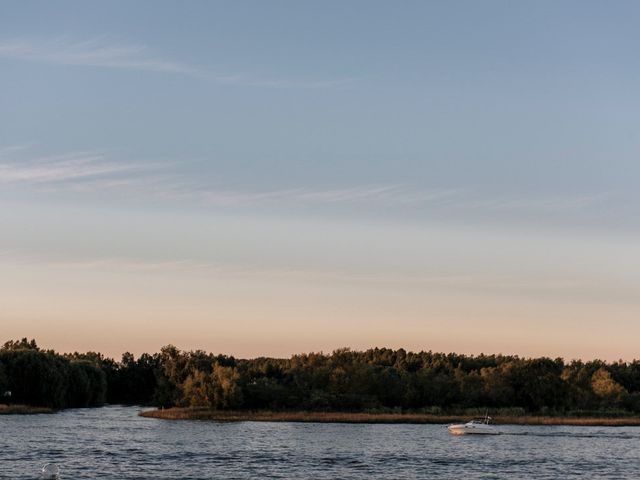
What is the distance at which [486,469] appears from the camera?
90688 mm

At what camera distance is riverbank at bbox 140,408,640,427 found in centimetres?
15950

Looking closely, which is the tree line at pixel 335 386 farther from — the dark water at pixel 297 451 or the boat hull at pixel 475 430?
the boat hull at pixel 475 430

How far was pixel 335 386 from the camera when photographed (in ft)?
602

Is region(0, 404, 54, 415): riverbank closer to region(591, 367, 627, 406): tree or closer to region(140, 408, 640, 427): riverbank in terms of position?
region(140, 408, 640, 427): riverbank

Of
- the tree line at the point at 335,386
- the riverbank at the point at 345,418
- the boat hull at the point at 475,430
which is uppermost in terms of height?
the tree line at the point at 335,386

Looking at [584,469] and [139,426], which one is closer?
[584,469]

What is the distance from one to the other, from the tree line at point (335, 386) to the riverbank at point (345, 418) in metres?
6.00

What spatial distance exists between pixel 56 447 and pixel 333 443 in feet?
105

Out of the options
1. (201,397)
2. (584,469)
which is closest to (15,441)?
(584,469)

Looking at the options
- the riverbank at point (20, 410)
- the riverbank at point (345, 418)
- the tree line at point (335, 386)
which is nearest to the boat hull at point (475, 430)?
the riverbank at point (345, 418)

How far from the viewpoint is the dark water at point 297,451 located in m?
83.6

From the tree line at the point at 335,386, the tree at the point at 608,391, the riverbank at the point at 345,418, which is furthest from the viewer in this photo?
the tree at the point at 608,391

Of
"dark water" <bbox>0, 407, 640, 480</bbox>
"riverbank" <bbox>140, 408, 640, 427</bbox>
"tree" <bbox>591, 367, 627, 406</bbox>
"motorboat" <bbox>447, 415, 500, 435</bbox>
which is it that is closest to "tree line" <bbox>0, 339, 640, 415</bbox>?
"tree" <bbox>591, 367, 627, 406</bbox>

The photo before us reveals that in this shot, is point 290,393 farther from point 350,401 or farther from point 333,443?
point 333,443
